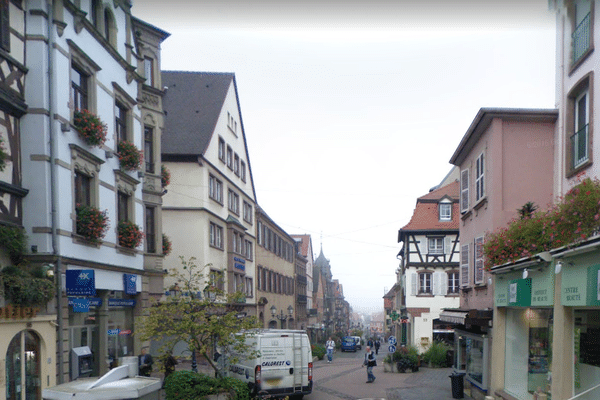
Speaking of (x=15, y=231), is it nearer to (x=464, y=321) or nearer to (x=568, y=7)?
(x=464, y=321)

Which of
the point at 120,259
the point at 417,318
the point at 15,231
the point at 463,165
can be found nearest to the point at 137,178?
the point at 120,259

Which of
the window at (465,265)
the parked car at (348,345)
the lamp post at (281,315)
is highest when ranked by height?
the window at (465,265)

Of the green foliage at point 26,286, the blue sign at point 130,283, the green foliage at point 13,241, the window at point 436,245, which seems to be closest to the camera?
the green foliage at point 26,286

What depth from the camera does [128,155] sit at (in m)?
18.7

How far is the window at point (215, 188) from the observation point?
3070cm

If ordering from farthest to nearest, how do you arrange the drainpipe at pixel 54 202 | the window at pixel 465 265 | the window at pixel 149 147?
the window at pixel 149 147 → the window at pixel 465 265 → the drainpipe at pixel 54 202

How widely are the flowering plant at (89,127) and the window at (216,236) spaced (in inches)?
587

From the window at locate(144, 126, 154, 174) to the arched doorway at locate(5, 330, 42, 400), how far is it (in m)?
10.4

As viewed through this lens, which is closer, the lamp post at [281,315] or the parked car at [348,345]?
the lamp post at [281,315]

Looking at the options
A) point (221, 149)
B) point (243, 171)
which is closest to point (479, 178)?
point (221, 149)

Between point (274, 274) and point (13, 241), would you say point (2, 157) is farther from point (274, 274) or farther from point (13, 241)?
point (274, 274)

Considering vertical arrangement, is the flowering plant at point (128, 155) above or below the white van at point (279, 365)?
above

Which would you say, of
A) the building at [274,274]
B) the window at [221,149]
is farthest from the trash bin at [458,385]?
the building at [274,274]

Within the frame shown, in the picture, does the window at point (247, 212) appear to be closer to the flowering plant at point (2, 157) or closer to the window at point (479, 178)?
the window at point (479, 178)
